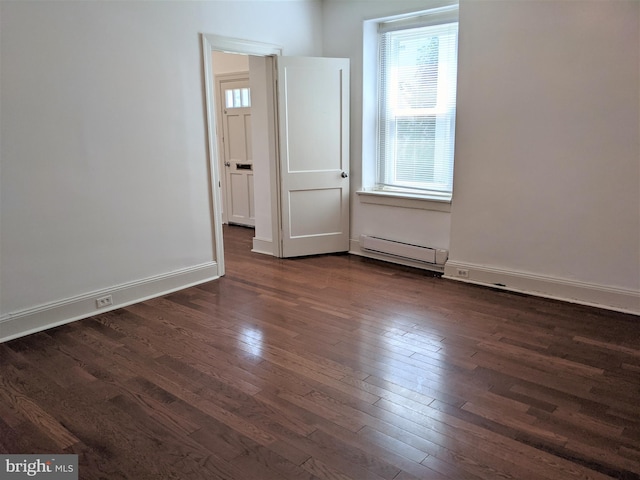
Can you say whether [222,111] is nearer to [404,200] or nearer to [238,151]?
[238,151]

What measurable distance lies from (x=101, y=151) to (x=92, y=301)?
1.15 m

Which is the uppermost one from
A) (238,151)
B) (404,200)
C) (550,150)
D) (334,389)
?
(550,150)

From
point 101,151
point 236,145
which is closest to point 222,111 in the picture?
point 236,145

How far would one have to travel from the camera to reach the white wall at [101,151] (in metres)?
3.36

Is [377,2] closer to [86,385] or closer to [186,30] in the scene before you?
[186,30]

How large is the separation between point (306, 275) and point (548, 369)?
246 centimetres

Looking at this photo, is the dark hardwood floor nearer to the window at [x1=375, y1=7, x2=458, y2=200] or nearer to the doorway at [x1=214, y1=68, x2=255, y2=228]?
the window at [x1=375, y1=7, x2=458, y2=200]

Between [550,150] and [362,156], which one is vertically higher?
[550,150]

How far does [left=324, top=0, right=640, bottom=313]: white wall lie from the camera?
366cm

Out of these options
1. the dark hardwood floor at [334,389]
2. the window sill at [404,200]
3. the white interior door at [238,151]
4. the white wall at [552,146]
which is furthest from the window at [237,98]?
the dark hardwood floor at [334,389]

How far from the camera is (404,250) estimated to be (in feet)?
16.7

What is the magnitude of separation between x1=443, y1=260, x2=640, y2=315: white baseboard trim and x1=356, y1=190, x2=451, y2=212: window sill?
56 cm

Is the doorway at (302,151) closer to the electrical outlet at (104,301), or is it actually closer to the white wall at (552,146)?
the electrical outlet at (104,301)

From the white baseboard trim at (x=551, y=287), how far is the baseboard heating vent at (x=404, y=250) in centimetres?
→ 16
